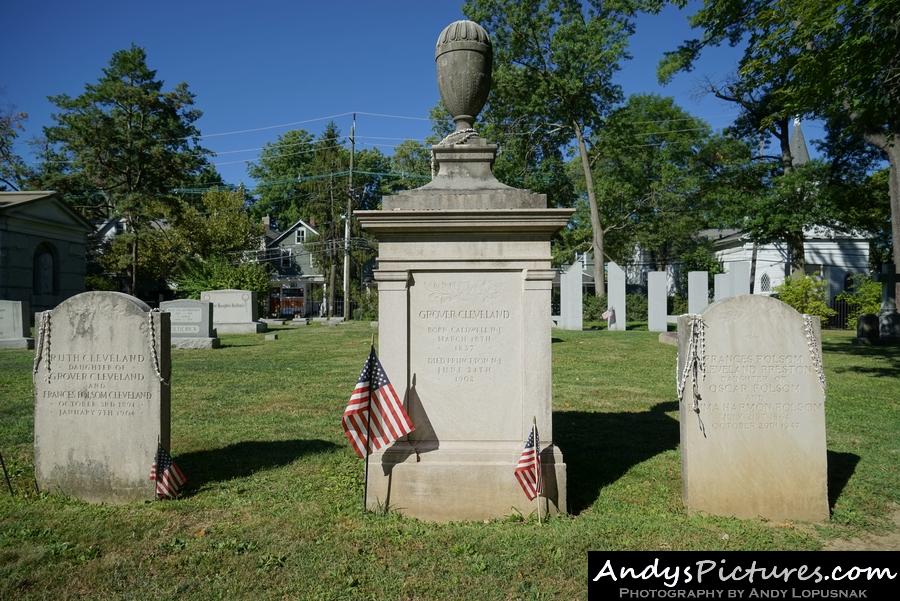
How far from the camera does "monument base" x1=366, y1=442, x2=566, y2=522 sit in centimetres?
457

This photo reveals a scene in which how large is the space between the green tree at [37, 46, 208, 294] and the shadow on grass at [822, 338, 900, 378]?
34737 mm

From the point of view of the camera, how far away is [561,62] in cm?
2869

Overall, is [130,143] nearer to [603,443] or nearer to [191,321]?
[191,321]

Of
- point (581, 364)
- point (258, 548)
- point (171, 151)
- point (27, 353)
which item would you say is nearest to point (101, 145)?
point (171, 151)

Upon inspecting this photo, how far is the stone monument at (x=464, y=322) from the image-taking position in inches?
184

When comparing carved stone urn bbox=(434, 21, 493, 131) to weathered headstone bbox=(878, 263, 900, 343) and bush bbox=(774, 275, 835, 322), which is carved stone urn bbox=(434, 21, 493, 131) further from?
bush bbox=(774, 275, 835, 322)

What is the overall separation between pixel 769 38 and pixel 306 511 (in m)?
12.6

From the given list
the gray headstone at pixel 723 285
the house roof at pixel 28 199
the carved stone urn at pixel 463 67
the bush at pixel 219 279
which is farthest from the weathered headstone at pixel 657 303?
the house roof at pixel 28 199

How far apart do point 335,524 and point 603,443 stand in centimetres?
349

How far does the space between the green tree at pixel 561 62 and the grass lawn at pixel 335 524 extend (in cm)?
2242

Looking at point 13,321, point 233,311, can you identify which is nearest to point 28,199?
point 233,311

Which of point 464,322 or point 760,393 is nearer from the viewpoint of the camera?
point 760,393

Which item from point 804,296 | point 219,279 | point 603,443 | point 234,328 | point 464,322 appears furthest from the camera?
point 219,279

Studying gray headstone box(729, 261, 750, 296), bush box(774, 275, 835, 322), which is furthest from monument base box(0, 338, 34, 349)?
bush box(774, 275, 835, 322)
